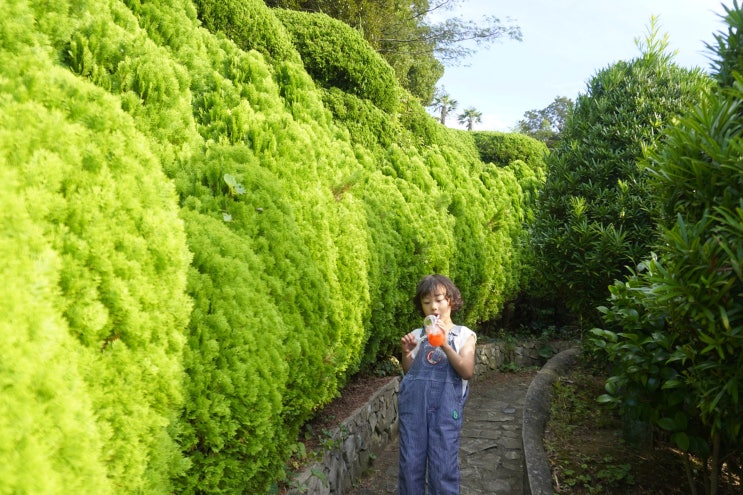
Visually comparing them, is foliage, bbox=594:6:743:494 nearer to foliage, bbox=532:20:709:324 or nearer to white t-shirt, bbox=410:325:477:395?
white t-shirt, bbox=410:325:477:395

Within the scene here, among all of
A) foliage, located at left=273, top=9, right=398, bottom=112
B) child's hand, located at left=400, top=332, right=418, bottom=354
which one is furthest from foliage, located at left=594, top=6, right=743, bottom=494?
foliage, located at left=273, top=9, right=398, bottom=112

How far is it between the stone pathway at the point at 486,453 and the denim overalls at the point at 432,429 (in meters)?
1.22

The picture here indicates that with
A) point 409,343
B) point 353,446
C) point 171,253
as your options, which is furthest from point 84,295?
point 353,446

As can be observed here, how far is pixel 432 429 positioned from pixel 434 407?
16 cm

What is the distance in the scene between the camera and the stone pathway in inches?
197

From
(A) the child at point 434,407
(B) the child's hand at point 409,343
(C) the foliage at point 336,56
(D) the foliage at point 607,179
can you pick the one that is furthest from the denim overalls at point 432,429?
(C) the foliage at point 336,56

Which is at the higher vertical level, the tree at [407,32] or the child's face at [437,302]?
the tree at [407,32]

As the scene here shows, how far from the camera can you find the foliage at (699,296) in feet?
7.57

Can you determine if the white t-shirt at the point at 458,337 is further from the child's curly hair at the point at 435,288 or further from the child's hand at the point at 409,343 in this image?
the child's curly hair at the point at 435,288

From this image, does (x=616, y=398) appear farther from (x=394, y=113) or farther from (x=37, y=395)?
(x=394, y=113)

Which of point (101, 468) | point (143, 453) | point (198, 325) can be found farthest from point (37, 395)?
point (198, 325)

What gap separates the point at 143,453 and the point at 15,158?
122 cm

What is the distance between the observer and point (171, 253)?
2.40m

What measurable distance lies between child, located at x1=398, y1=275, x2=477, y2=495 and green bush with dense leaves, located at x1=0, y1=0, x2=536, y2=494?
2.41 ft
